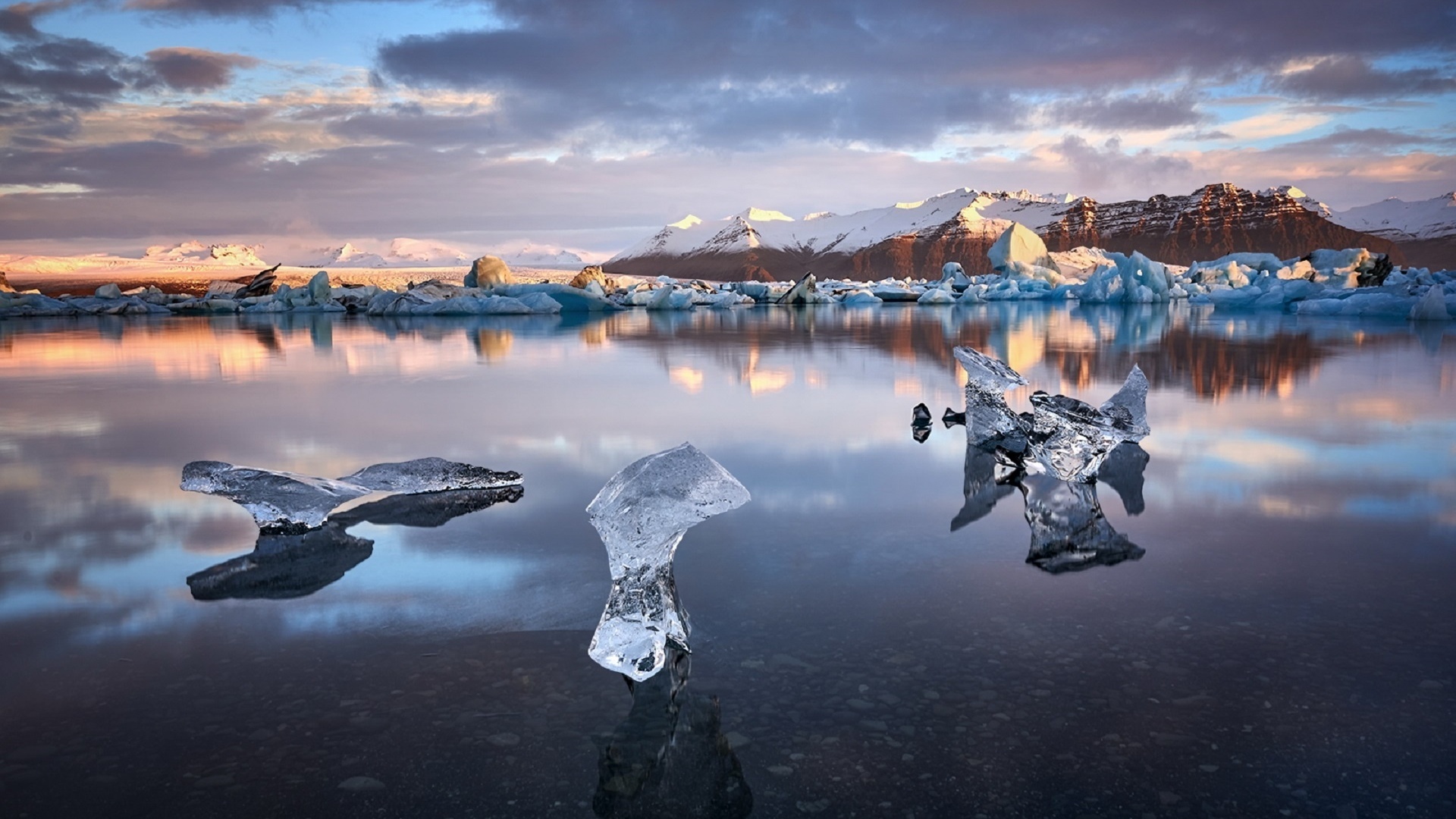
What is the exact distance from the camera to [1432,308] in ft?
59.0

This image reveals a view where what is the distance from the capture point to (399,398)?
742cm

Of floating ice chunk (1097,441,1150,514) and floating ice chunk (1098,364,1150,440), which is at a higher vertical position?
floating ice chunk (1098,364,1150,440)

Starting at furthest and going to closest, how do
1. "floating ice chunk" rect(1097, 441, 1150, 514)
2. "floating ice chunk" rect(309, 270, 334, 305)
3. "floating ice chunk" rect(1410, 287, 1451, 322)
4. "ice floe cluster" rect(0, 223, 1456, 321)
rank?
"floating ice chunk" rect(309, 270, 334, 305), "ice floe cluster" rect(0, 223, 1456, 321), "floating ice chunk" rect(1410, 287, 1451, 322), "floating ice chunk" rect(1097, 441, 1150, 514)

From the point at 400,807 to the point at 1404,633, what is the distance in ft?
8.27

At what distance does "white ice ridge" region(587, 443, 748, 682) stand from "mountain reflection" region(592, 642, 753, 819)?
0.39 ft

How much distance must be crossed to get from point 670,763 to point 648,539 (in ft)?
2.26

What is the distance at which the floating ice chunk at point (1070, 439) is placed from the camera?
412 cm

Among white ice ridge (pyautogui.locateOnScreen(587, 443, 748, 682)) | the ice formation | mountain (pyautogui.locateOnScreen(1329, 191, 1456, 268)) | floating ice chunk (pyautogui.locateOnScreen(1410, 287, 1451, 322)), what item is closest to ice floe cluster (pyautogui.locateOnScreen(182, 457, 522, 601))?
white ice ridge (pyautogui.locateOnScreen(587, 443, 748, 682))

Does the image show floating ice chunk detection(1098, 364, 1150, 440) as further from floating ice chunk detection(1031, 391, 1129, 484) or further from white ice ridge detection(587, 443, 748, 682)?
white ice ridge detection(587, 443, 748, 682)

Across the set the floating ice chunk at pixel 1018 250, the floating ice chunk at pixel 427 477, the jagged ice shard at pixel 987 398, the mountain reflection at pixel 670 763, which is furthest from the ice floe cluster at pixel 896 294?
the mountain reflection at pixel 670 763

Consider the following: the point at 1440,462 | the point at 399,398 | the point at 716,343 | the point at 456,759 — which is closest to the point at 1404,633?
the point at 456,759

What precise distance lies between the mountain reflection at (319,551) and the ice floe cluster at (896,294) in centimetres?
2241

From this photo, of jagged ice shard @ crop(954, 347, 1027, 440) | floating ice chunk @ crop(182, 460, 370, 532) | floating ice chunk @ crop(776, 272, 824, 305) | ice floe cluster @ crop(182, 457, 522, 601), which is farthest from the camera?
floating ice chunk @ crop(776, 272, 824, 305)

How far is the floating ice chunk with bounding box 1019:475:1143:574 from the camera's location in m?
2.99
